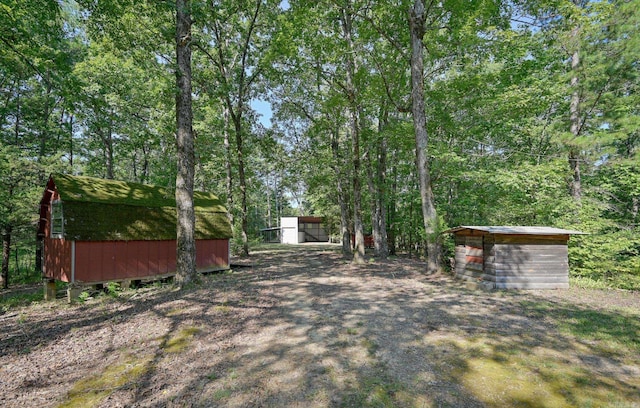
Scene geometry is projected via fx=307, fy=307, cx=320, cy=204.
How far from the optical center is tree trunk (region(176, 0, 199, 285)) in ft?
31.1

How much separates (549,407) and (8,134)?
2809 cm

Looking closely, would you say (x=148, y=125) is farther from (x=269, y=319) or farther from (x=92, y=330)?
(x=269, y=319)

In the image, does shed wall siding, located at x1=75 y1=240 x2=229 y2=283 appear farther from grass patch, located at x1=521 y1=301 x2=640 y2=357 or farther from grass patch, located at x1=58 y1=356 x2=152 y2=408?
grass patch, located at x1=521 y1=301 x2=640 y2=357

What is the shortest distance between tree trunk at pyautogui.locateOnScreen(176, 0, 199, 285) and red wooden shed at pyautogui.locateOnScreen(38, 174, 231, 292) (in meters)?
3.26

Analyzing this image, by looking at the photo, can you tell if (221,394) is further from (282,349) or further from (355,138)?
(355,138)

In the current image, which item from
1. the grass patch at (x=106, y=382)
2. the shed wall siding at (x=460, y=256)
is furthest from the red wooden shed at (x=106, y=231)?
the shed wall siding at (x=460, y=256)

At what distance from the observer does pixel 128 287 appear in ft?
36.8

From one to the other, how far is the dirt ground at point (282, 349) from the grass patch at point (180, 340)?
0.02 metres

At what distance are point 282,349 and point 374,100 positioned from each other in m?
16.0

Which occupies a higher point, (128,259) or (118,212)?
(118,212)

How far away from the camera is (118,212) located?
11.3m

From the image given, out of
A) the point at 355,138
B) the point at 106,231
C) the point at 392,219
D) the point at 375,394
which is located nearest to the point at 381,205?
the point at 392,219

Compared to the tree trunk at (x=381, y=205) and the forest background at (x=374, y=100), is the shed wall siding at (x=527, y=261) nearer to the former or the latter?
the forest background at (x=374, y=100)

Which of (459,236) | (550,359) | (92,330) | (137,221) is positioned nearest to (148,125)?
(137,221)
